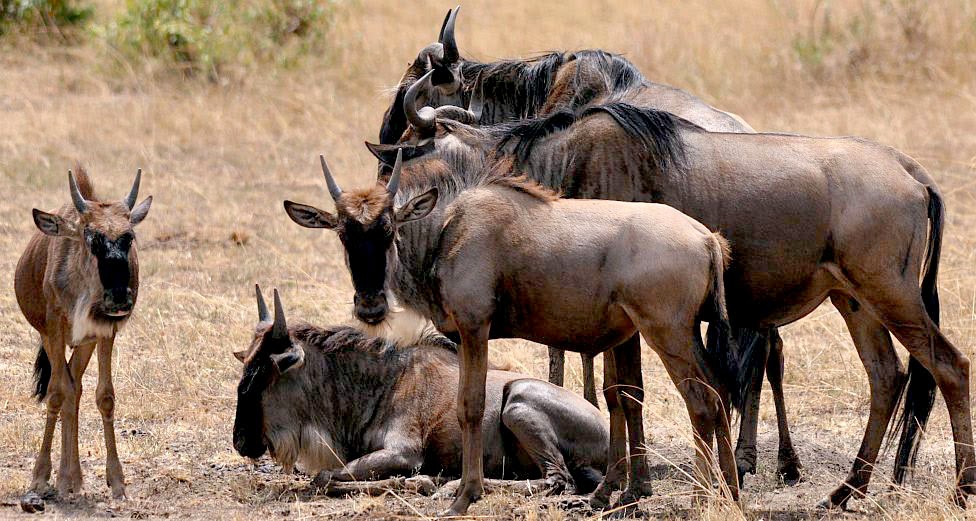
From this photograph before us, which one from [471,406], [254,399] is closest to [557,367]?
[254,399]

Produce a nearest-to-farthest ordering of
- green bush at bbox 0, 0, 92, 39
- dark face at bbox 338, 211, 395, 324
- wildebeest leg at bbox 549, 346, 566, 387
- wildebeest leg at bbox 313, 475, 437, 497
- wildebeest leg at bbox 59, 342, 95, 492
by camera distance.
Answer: dark face at bbox 338, 211, 395, 324 < wildebeest leg at bbox 59, 342, 95, 492 < wildebeest leg at bbox 313, 475, 437, 497 < wildebeest leg at bbox 549, 346, 566, 387 < green bush at bbox 0, 0, 92, 39

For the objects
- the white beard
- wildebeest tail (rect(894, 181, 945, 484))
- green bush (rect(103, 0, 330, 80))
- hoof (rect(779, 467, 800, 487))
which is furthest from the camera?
green bush (rect(103, 0, 330, 80))

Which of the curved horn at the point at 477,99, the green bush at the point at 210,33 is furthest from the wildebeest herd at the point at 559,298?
A: the green bush at the point at 210,33

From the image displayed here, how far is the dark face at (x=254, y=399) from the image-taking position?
7270 mm

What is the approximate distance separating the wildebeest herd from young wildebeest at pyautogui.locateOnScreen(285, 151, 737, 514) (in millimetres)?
11

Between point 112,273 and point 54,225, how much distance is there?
1.60ft

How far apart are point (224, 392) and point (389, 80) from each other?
959cm

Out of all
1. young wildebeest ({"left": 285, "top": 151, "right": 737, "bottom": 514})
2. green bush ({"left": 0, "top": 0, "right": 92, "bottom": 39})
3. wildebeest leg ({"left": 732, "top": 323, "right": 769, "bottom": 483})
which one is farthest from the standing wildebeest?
green bush ({"left": 0, "top": 0, "right": 92, "bottom": 39})

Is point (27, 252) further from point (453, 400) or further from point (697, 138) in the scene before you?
point (697, 138)

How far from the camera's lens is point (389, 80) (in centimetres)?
1770

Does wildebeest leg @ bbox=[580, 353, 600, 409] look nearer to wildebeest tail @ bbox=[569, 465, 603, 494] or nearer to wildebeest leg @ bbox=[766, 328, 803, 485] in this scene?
wildebeest tail @ bbox=[569, 465, 603, 494]

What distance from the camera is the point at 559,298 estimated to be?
6289 millimetres

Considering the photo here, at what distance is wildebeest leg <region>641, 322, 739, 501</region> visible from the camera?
6105mm

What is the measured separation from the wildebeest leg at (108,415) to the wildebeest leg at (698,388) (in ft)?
8.97
